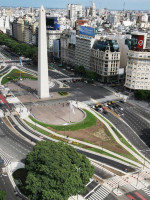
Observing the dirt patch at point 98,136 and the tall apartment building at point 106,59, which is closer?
the dirt patch at point 98,136

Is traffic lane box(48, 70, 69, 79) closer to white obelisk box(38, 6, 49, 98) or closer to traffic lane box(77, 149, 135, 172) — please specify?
white obelisk box(38, 6, 49, 98)

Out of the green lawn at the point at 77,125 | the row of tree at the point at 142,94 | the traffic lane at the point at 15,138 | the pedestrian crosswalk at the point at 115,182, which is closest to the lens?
the pedestrian crosswalk at the point at 115,182

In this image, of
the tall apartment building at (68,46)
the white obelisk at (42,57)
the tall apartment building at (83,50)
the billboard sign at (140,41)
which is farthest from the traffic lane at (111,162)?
the tall apartment building at (68,46)

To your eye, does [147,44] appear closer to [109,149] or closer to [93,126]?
[93,126]

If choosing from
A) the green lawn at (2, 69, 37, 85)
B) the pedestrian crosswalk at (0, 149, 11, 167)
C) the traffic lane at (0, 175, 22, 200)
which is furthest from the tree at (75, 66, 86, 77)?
the traffic lane at (0, 175, 22, 200)

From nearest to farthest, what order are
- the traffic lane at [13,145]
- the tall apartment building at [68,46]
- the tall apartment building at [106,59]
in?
the traffic lane at [13,145] < the tall apartment building at [106,59] < the tall apartment building at [68,46]

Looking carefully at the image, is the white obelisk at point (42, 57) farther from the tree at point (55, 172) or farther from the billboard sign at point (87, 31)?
the tree at point (55, 172)
